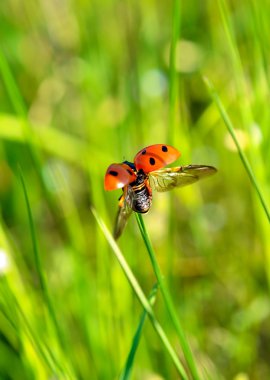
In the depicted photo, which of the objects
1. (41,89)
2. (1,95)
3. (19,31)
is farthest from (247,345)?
(19,31)

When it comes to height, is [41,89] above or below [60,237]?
above

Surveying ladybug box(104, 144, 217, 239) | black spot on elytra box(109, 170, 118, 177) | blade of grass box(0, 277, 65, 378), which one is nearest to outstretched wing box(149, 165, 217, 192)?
ladybug box(104, 144, 217, 239)

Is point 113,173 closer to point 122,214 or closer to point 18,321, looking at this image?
point 122,214

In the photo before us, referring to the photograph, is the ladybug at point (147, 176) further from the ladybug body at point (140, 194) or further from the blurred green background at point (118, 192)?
the blurred green background at point (118, 192)

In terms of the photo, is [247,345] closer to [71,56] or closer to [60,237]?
[60,237]

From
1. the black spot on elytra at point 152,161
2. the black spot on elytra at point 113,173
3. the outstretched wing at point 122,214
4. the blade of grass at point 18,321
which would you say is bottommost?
the blade of grass at point 18,321

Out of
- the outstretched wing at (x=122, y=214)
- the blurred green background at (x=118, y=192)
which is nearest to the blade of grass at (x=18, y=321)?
the blurred green background at (x=118, y=192)

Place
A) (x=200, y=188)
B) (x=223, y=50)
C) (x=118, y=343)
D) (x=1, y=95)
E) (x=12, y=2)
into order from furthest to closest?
1. (x=12, y=2)
2. (x=1, y=95)
3. (x=223, y=50)
4. (x=200, y=188)
5. (x=118, y=343)
